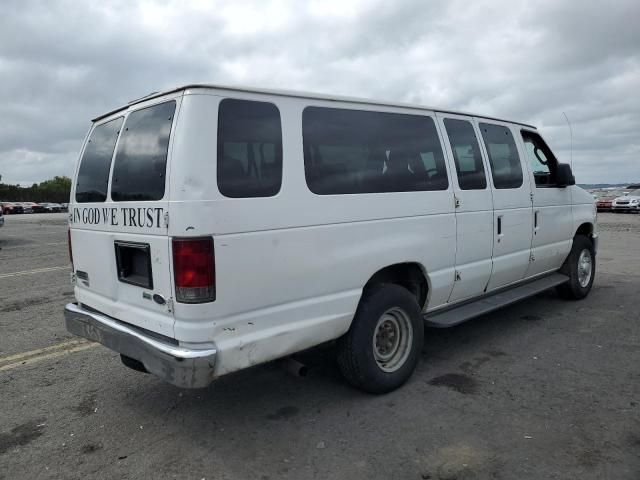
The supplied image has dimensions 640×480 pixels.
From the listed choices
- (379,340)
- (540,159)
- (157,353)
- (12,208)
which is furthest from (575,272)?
(12,208)

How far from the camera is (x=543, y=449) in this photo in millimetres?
2986

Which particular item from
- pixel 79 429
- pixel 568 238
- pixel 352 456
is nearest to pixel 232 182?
pixel 352 456

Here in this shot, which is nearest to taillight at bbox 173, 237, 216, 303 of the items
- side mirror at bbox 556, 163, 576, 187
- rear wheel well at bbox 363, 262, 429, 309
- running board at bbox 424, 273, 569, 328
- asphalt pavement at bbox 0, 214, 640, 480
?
asphalt pavement at bbox 0, 214, 640, 480

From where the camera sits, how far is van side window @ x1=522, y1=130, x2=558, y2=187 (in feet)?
18.2

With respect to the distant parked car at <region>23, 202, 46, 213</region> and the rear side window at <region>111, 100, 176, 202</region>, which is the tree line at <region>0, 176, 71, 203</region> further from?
the rear side window at <region>111, 100, 176, 202</region>

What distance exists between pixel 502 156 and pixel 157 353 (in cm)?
383

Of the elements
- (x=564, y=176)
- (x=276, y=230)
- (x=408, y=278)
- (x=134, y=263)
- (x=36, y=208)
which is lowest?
(x=36, y=208)

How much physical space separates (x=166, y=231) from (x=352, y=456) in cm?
172

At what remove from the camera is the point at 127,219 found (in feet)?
10.6

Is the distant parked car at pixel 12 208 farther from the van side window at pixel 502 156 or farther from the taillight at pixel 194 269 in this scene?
the taillight at pixel 194 269

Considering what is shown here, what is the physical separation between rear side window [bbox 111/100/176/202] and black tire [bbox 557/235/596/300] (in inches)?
207

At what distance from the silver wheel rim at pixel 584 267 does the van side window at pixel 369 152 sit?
3.22m

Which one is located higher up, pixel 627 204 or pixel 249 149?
pixel 249 149

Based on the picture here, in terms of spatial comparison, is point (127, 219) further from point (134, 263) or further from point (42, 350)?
point (42, 350)
